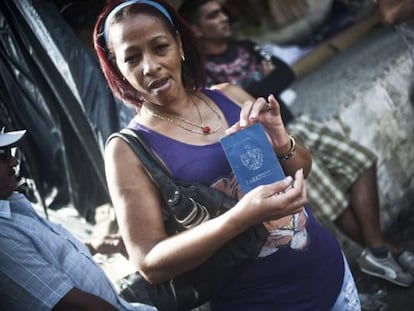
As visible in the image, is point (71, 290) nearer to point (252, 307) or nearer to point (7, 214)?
point (7, 214)

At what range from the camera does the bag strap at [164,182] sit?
134 centimetres

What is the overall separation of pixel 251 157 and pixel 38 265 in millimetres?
767

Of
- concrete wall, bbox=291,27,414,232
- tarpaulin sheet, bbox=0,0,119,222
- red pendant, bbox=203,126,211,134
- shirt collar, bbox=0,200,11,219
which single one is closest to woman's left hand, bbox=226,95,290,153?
red pendant, bbox=203,126,211,134

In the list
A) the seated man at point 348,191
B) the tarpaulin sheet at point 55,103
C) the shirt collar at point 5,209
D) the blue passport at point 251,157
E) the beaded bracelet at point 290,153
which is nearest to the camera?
the blue passport at point 251,157

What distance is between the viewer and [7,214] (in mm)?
1646

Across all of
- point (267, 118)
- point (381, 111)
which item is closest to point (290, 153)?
point (267, 118)

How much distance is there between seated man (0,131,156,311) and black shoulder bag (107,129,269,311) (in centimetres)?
29

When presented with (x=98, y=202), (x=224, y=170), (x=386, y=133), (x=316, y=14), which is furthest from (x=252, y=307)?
(x=316, y=14)

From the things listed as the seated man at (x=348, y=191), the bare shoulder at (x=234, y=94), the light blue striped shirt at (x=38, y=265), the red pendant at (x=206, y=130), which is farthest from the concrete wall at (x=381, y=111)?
the light blue striped shirt at (x=38, y=265)

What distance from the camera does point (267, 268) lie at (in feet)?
4.77

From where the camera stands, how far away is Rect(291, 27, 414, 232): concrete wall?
346 centimetres

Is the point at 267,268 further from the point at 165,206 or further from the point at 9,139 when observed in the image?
the point at 9,139

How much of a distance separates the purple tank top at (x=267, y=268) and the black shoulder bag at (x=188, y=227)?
0.04 m

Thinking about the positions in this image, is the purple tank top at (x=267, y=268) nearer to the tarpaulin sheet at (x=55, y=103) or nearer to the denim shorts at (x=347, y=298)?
the denim shorts at (x=347, y=298)
